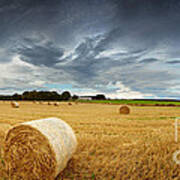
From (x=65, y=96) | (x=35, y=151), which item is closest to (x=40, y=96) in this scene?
(x=65, y=96)

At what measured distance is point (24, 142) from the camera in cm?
427

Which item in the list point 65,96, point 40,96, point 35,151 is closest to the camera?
point 35,151

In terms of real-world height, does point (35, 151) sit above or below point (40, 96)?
below

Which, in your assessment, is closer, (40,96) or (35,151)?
(35,151)

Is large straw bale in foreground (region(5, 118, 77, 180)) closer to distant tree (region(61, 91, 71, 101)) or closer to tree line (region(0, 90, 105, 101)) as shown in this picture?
tree line (region(0, 90, 105, 101))

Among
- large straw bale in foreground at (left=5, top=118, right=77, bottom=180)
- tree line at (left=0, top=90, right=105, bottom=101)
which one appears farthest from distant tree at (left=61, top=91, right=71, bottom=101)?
large straw bale in foreground at (left=5, top=118, right=77, bottom=180)

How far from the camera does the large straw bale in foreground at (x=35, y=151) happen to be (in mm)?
3895

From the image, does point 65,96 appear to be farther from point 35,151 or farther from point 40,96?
point 35,151

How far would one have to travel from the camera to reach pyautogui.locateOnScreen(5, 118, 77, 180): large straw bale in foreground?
12.8 ft

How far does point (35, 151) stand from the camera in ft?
A: 13.3

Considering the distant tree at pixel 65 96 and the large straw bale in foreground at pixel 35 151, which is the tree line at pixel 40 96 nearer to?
the distant tree at pixel 65 96

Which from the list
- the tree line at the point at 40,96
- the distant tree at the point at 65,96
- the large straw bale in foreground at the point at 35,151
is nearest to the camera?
the large straw bale in foreground at the point at 35,151

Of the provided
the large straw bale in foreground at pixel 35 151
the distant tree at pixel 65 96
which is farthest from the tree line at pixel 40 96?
the large straw bale in foreground at pixel 35 151

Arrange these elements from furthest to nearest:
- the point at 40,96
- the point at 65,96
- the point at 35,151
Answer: the point at 65,96 < the point at 40,96 < the point at 35,151
